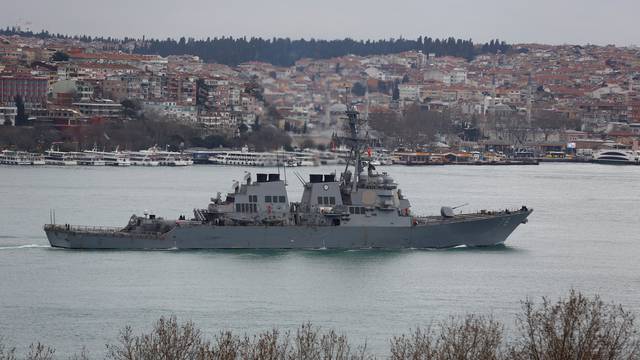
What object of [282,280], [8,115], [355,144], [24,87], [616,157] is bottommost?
[282,280]

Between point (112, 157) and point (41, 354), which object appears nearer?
point (41, 354)

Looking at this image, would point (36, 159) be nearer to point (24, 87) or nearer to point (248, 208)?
point (24, 87)

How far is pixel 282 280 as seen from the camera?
105 feet

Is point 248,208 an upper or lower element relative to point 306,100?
lower

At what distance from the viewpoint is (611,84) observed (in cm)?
16612

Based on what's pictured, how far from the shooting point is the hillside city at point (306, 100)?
331 feet

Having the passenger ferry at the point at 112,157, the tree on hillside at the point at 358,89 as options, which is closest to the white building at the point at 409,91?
the tree on hillside at the point at 358,89

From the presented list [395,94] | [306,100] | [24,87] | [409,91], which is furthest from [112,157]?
[409,91]

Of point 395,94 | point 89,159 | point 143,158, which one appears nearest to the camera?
point 89,159

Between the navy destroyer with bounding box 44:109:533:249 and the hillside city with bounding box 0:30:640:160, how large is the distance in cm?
4781

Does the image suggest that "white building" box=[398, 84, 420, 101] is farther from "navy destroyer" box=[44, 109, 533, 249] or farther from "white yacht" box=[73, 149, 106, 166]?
"navy destroyer" box=[44, 109, 533, 249]

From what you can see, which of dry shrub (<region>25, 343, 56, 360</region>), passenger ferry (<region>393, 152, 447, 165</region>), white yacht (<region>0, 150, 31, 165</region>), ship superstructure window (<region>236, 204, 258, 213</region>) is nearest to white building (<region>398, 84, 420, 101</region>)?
passenger ferry (<region>393, 152, 447, 165</region>)

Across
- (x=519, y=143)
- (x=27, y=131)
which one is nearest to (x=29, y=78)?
(x=27, y=131)

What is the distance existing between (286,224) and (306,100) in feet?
293
